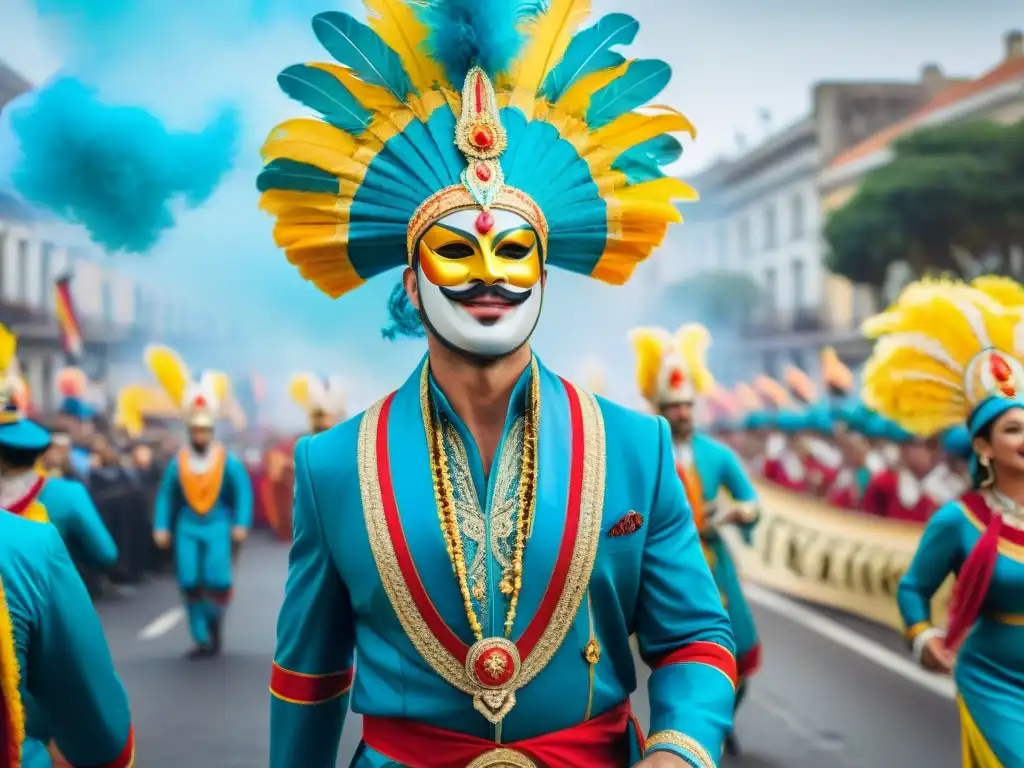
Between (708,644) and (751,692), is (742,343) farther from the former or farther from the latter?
(708,644)

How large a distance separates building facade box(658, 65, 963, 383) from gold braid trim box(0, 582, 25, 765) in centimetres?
3566

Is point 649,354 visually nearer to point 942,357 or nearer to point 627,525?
point 942,357

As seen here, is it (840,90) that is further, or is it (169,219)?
(840,90)

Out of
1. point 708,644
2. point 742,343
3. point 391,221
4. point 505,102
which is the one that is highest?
point 505,102

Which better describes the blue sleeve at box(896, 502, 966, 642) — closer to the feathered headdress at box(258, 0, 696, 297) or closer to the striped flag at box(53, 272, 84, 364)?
the feathered headdress at box(258, 0, 696, 297)

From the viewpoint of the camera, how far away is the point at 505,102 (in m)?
3.68

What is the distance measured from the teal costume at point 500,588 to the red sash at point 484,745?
0.05 ft

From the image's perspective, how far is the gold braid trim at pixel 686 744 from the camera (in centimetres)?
328

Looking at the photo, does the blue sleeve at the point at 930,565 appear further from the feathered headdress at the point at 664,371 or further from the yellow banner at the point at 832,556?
the yellow banner at the point at 832,556

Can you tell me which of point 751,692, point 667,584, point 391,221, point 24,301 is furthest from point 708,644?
point 24,301

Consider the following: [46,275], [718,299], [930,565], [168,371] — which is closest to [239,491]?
[168,371]

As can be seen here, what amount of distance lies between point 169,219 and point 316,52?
656mm

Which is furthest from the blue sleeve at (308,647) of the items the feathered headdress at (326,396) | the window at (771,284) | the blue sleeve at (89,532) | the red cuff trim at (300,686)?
the window at (771,284)

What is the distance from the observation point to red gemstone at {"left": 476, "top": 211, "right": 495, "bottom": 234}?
11.6 ft
